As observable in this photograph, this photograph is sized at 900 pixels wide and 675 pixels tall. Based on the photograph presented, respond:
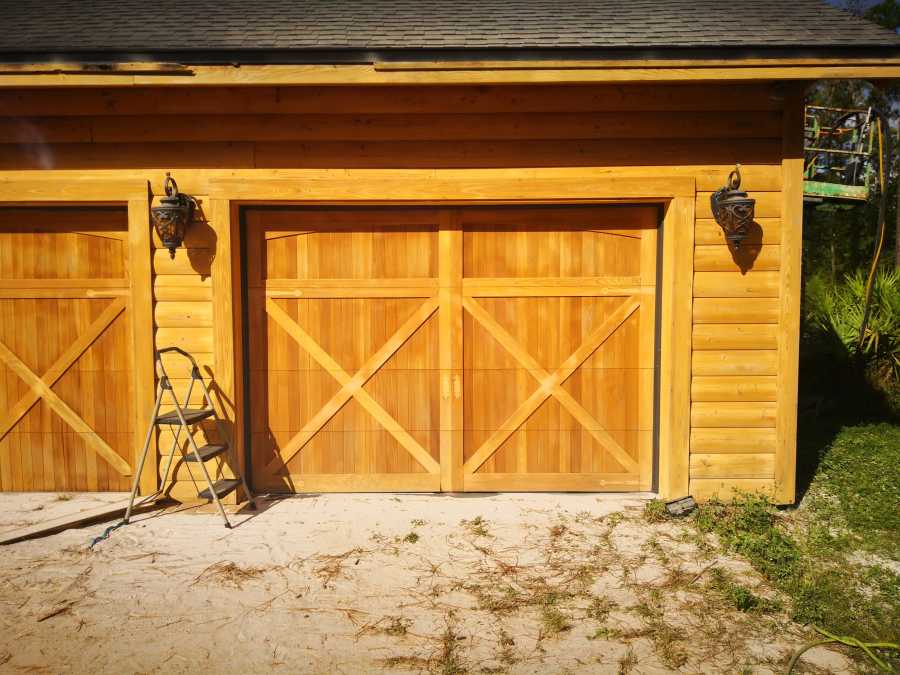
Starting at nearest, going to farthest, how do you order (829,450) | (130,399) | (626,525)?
1. (626,525)
2. (130,399)
3. (829,450)

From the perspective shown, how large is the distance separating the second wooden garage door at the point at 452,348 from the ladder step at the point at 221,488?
1.25 feet

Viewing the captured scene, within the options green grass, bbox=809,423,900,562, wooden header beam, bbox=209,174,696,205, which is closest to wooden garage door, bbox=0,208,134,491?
wooden header beam, bbox=209,174,696,205

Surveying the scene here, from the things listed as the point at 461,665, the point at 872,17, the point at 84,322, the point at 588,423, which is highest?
the point at 872,17

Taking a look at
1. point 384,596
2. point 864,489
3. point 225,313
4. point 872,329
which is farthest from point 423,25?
point 872,329

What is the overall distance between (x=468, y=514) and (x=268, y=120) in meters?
3.04

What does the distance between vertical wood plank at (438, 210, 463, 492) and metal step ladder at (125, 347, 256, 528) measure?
1.43 m

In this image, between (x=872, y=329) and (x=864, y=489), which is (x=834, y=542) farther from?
(x=872, y=329)

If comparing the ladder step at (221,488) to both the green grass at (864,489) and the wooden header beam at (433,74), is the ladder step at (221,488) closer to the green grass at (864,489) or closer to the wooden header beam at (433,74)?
the wooden header beam at (433,74)

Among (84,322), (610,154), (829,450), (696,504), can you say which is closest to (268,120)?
(84,322)

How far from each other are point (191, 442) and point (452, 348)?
6.13 ft

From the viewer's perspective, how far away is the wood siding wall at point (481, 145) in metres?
A: 4.22

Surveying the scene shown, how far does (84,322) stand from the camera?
4520mm

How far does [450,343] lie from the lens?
14.8 ft

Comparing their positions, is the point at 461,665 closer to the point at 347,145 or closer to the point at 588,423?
the point at 588,423
